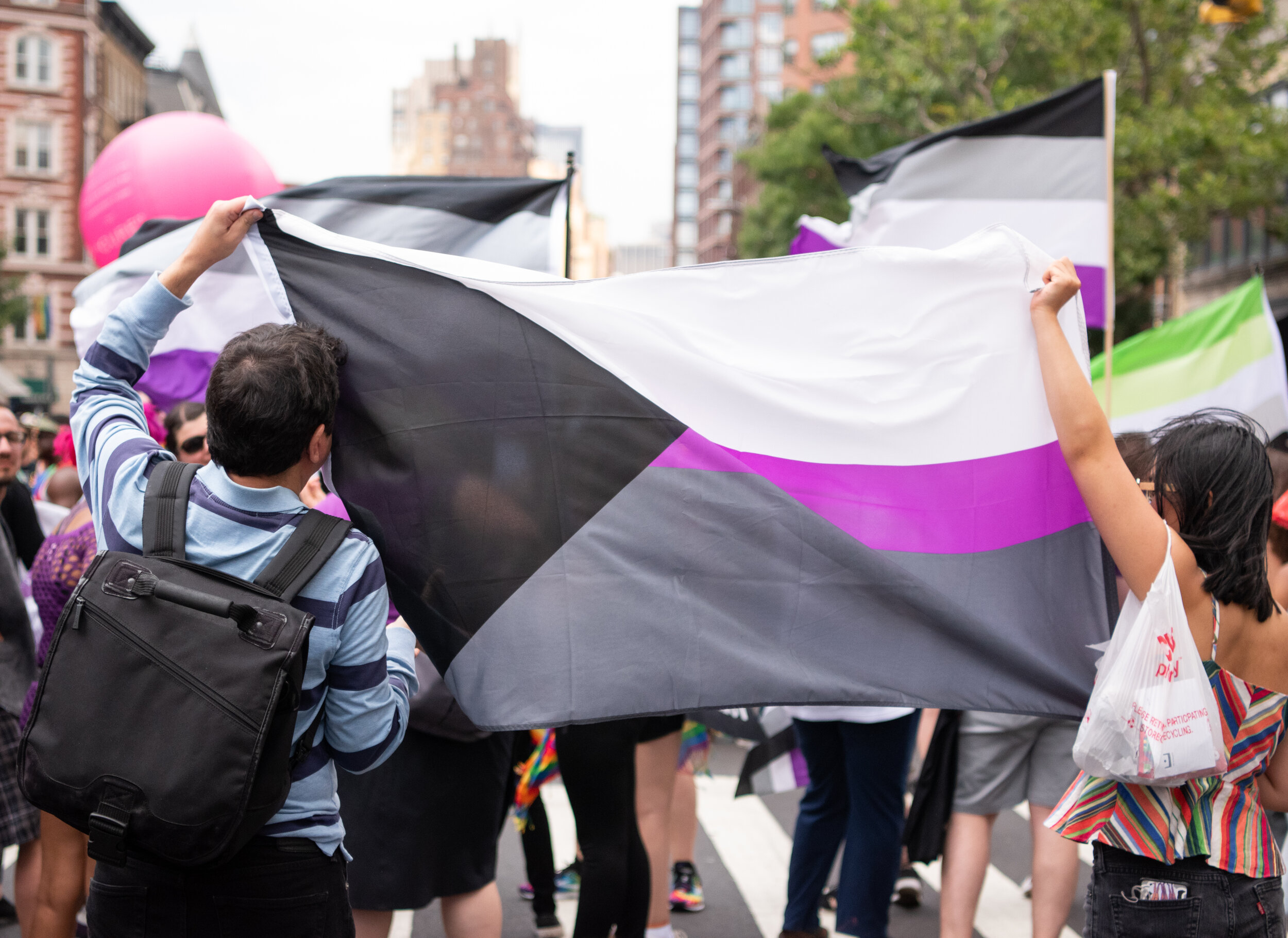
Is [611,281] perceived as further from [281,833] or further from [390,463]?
[281,833]

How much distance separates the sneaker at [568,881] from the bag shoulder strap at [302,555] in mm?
3611

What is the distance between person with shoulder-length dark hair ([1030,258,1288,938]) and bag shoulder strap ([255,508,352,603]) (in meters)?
1.54

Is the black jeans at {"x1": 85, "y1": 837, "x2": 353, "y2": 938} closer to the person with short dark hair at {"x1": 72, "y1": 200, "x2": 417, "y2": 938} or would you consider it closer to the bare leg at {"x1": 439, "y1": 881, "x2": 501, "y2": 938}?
the person with short dark hair at {"x1": 72, "y1": 200, "x2": 417, "y2": 938}

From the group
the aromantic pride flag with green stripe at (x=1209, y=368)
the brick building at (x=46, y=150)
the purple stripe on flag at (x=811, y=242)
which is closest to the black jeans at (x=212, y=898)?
the purple stripe on flag at (x=811, y=242)

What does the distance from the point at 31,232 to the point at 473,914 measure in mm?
53583

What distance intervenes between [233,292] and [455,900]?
2.68 m

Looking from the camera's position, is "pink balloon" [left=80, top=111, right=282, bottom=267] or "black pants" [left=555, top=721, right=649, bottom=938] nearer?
"black pants" [left=555, top=721, right=649, bottom=938]

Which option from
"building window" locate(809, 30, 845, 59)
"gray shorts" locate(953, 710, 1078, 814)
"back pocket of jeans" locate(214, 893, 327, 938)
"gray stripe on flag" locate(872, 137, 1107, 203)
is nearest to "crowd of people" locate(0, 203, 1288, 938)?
"back pocket of jeans" locate(214, 893, 327, 938)

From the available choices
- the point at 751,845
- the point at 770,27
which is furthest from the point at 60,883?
the point at 770,27

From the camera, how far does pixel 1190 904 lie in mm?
2541

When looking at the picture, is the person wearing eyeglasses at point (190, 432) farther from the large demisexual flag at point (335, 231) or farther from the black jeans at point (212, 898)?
the black jeans at point (212, 898)

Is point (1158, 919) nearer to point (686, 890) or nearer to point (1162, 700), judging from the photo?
point (1162, 700)

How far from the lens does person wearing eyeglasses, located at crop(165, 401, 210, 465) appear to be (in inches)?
176

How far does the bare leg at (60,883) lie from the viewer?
147 inches
